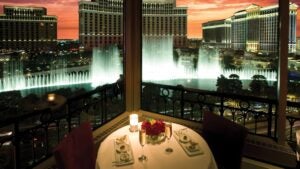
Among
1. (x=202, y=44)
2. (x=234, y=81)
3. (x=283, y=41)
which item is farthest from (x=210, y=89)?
(x=283, y=41)

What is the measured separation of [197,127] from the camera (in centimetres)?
302

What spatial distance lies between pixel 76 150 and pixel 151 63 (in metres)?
1.93

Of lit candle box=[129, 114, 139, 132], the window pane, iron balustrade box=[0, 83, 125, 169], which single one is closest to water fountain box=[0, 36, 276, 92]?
the window pane

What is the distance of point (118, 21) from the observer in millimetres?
3299

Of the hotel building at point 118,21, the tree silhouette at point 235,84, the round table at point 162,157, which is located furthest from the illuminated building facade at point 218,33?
the round table at point 162,157

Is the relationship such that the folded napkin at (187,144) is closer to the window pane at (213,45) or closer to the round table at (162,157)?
the round table at (162,157)

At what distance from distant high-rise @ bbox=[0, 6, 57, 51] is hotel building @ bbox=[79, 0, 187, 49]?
41 centimetres

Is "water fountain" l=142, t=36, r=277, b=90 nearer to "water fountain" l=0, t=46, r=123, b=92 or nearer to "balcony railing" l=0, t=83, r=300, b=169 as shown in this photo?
"balcony railing" l=0, t=83, r=300, b=169

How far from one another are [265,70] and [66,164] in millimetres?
2009

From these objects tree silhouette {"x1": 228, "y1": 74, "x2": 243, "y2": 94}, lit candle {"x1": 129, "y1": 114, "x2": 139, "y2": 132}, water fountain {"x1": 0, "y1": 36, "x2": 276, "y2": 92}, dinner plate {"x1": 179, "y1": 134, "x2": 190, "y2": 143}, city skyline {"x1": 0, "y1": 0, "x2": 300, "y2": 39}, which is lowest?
dinner plate {"x1": 179, "y1": 134, "x2": 190, "y2": 143}

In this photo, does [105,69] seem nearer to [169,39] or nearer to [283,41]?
[169,39]

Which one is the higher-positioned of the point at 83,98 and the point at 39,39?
the point at 39,39

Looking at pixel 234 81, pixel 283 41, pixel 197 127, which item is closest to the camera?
pixel 283 41

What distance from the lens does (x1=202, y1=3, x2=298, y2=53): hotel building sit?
2396mm
